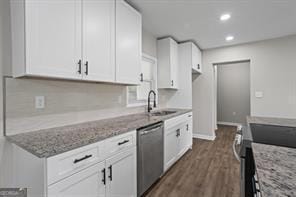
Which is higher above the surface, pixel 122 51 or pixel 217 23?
pixel 217 23

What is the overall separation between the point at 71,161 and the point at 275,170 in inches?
45.2

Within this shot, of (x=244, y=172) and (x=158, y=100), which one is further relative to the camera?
(x=158, y=100)

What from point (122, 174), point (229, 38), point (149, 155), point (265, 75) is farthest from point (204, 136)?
point (122, 174)

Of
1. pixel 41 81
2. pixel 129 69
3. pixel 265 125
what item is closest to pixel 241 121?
pixel 265 125

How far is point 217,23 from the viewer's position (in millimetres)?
2793

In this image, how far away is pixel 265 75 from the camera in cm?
379

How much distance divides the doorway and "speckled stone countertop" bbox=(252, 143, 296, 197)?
18.0ft

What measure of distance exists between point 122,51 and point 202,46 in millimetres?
2937

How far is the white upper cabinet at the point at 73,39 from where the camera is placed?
46.1 inches

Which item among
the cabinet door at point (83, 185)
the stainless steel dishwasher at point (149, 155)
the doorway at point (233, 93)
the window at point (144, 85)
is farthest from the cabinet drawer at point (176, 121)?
the doorway at point (233, 93)

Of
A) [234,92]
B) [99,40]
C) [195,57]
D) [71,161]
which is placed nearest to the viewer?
[71,161]

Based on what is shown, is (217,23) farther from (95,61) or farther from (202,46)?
(95,61)

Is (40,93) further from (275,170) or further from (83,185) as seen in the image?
(275,170)

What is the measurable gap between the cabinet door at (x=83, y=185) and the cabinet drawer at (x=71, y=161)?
0.04 m
